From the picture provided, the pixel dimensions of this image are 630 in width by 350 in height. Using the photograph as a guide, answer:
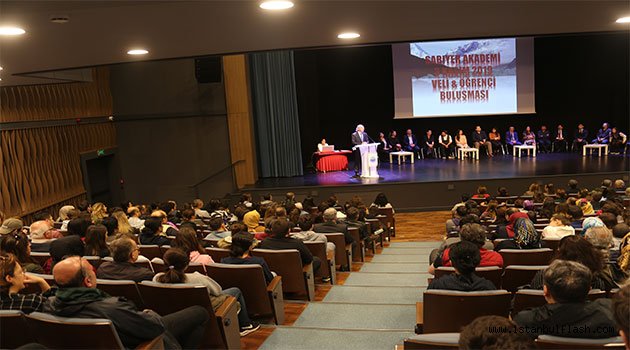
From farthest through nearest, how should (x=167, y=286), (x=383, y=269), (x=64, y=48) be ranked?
(x=383, y=269) → (x=64, y=48) → (x=167, y=286)

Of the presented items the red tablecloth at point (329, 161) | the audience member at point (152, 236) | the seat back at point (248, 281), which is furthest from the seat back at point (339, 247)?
the red tablecloth at point (329, 161)

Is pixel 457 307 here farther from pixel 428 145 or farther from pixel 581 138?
pixel 581 138

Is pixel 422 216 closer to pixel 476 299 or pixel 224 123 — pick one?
pixel 224 123

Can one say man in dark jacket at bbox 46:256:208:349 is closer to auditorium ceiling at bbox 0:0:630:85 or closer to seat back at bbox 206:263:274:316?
seat back at bbox 206:263:274:316

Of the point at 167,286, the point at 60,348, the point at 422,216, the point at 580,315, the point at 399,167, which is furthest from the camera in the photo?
the point at 399,167

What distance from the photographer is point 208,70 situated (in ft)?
46.1

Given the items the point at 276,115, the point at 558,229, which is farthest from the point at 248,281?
the point at 276,115

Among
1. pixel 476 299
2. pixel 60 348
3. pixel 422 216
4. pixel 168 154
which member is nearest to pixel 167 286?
pixel 60 348

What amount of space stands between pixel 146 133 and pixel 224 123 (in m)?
2.19

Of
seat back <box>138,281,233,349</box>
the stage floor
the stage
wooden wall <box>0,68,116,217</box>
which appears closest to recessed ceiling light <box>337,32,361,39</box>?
seat back <box>138,281,233,349</box>

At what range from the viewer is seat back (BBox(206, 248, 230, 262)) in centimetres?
493

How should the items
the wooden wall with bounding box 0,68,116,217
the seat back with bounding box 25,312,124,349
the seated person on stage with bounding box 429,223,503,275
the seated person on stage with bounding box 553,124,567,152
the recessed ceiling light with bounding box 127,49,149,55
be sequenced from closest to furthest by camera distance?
the seat back with bounding box 25,312,124,349 → the seated person on stage with bounding box 429,223,503,275 → the recessed ceiling light with bounding box 127,49,149,55 → the wooden wall with bounding box 0,68,116,217 → the seated person on stage with bounding box 553,124,567,152

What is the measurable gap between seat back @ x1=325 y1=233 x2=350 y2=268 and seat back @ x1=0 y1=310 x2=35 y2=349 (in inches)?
159

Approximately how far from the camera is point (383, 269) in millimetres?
7016
